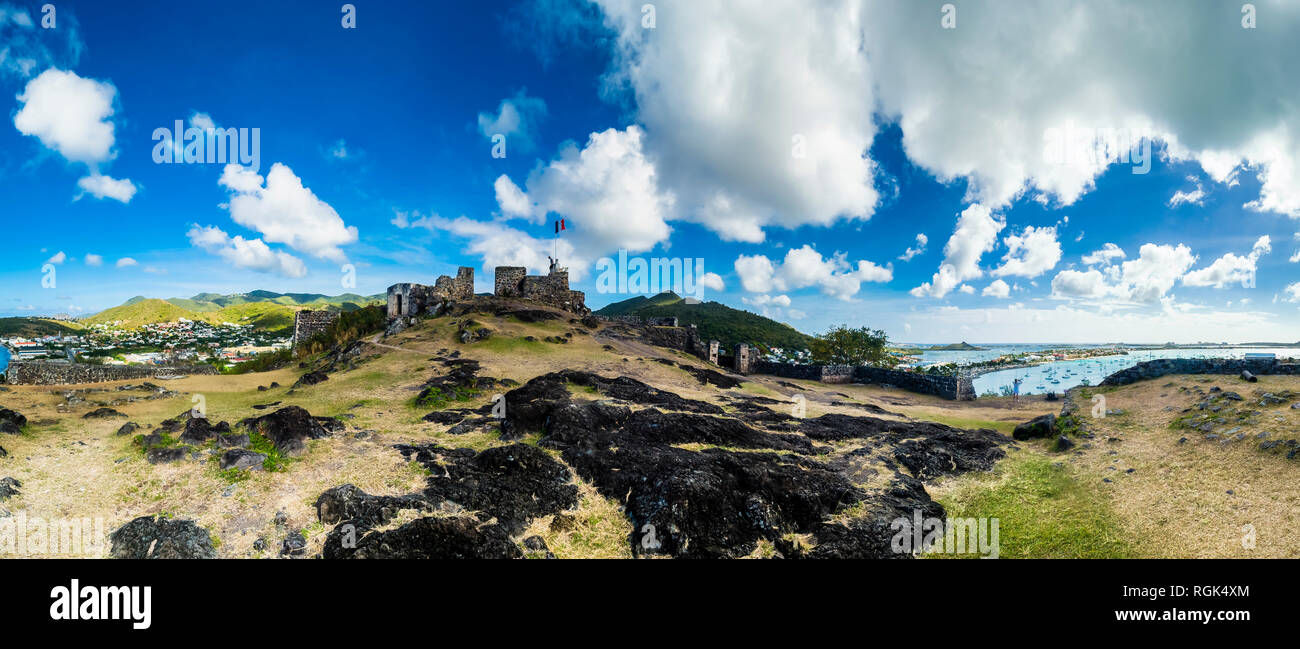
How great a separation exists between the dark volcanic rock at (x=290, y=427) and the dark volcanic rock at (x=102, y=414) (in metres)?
4.40

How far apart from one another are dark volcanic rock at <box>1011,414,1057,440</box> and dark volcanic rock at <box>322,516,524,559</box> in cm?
1942

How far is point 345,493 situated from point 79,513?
4100 millimetres

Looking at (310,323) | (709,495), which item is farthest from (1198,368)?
(310,323)

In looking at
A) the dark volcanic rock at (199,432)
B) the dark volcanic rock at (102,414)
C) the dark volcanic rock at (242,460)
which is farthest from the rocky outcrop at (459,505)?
the dark volcanic rock at (102,414)

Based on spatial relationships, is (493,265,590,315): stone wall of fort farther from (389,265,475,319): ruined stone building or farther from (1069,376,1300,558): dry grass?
(1069,376,1300,558): dry grass

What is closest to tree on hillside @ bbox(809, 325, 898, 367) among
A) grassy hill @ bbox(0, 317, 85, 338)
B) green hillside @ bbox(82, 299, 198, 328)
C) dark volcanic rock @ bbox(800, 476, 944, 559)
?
dark volcanic rock @ bbox(800, 476, 944, 559)

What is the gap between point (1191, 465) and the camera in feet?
36.7

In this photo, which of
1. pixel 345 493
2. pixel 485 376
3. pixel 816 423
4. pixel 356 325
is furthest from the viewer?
pixel 356 325

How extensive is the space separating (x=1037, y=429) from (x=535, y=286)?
41.4m

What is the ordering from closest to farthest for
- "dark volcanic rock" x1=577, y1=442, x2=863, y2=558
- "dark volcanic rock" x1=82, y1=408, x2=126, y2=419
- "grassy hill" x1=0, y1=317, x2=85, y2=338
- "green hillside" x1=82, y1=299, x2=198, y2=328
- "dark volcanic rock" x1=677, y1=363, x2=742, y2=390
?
"dark volcanic rock" x1=577, y1=442, x2=863, y2=558, "dark volcanic rock" x1=82, y1=408, x2=126, y2=419, "dark volcanic rock" x1=677, y1=363, x2=742, y2=390, "grassy hill" x1=0, y1=317, x2=85, y2=338, "green hillside" x1=82, y1=299, x2=198, y2=328

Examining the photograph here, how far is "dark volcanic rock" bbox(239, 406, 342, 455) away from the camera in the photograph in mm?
11086
